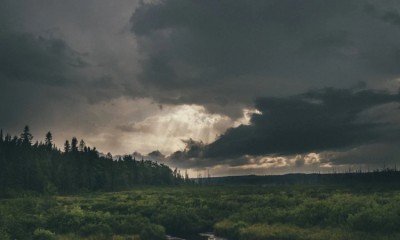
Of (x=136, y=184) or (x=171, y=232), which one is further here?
(x=136, y=184)

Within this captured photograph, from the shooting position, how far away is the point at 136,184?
184m

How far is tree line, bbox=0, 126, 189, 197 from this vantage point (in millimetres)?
105812

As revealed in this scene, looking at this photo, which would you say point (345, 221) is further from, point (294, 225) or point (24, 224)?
point (24, 224)

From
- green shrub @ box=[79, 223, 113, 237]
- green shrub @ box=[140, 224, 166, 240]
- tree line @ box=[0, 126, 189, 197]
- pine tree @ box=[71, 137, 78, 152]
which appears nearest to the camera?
green shrub @ box=[79, 223, 113, 237]

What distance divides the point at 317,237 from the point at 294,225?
630cm

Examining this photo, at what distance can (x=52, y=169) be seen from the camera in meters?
121

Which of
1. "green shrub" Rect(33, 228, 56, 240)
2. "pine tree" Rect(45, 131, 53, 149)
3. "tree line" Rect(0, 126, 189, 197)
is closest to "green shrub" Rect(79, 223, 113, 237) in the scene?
"green shrub" Rect(33, 228, 56, 240)

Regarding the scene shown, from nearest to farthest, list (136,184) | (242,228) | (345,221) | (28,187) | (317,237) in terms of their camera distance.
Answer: (317,237), (345,221), (242,228), (28,187), (136,184)

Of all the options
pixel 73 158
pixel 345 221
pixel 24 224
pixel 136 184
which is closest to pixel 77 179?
pixel 73 158

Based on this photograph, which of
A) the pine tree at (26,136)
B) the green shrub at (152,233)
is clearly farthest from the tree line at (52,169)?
the green shrub at (152,233)

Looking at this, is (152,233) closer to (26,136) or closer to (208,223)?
(208,223)

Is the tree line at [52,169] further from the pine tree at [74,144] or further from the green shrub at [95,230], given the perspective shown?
the green shrub at [95,230]

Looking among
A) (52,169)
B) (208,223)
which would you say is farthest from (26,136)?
(208,223)

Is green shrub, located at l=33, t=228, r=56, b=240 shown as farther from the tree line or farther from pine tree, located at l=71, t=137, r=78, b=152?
pine tree, located at l=71, t=137, r=78, b=152
